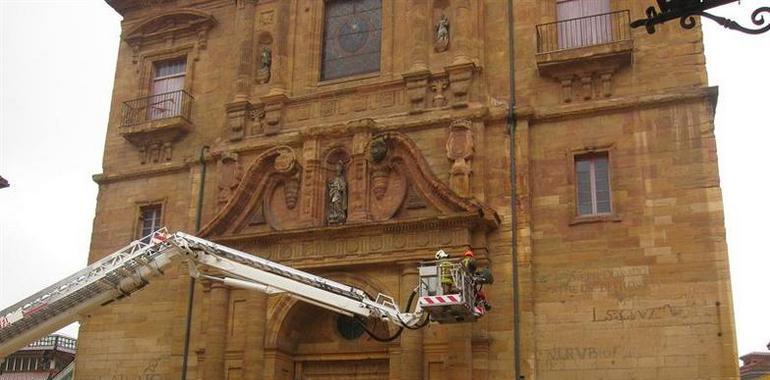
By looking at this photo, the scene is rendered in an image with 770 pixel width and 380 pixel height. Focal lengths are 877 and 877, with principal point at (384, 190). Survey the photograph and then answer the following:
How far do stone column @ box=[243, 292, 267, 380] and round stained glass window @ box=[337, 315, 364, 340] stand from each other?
1.80 metres

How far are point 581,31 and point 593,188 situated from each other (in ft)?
12.5

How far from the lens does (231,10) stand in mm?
24953

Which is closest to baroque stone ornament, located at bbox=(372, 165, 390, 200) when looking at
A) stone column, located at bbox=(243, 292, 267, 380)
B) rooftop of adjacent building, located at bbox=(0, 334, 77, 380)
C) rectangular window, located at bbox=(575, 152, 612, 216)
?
stone column, located at bbox=(243, 292, 267, 380)

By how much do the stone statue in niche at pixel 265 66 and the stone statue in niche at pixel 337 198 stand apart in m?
3.89

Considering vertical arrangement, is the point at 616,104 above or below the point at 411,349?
above

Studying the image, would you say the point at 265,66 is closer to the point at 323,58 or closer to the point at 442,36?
the point at 323,58

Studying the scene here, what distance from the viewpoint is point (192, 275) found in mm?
15664

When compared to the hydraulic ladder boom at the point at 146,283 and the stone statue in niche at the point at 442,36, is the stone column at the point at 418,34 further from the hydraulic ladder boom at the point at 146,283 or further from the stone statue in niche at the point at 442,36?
the hydraulic ladder boom at the point at 146,283

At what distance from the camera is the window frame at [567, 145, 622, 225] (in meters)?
18.5

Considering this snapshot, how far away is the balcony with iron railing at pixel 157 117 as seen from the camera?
78.1 feet

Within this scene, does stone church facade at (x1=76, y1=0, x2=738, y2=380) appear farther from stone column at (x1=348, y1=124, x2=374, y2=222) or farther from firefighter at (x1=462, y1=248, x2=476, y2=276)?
firefighter at (x1=462, y1=248, x2=476, y2=276)

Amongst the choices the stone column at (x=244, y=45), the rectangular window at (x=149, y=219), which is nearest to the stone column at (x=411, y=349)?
the stone column at (x=244, y=45)

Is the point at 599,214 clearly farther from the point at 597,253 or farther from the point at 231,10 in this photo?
the point at 231,10

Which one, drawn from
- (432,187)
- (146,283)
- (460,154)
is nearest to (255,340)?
(146,283)
